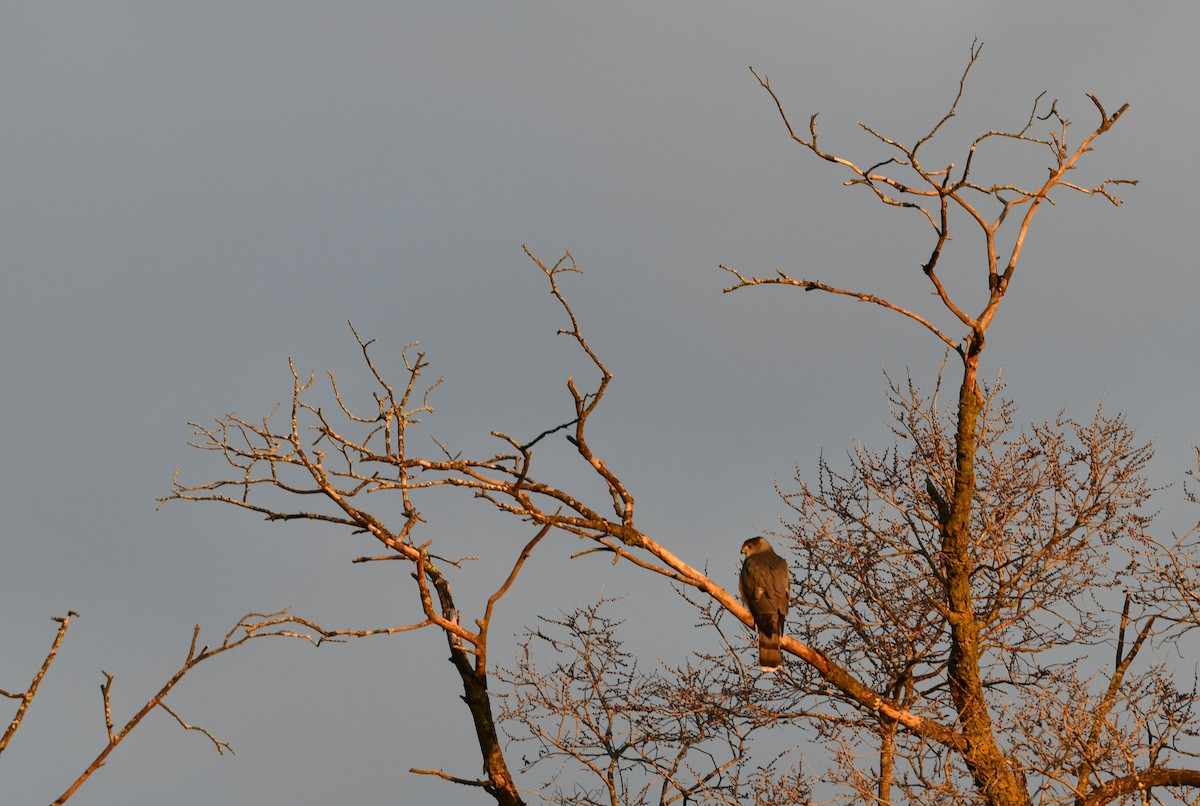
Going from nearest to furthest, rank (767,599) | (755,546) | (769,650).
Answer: (769,650), (767,599), (755,546)

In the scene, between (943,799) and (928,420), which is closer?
(943,799)

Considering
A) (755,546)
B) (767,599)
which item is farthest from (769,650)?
(755,546)

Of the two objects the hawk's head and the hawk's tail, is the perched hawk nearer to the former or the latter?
the hawk's tail

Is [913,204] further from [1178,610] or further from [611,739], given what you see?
[611,739]

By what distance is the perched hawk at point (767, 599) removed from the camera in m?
12.8

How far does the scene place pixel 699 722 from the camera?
1368 centimetres

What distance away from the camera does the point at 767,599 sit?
42.3 ft

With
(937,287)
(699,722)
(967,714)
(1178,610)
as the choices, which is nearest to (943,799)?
(967,714)

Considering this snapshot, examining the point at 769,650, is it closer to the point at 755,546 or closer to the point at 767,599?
the point at 767,599

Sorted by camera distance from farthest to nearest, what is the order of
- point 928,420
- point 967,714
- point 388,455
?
point 928,420, point 967,714, point 388,455

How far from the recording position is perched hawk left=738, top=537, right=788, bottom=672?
1276 centimetres

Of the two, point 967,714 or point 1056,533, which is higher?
point 1056,533

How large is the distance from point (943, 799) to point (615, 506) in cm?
384

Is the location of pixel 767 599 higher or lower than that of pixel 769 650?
higher
